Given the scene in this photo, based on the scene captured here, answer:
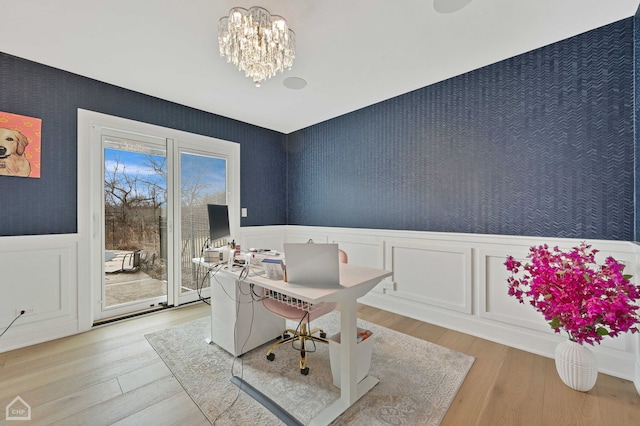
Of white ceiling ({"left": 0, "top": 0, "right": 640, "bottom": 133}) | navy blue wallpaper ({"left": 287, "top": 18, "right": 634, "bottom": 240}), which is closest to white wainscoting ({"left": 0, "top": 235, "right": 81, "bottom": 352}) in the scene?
white ceiling ({"left": 0, "top": 0, "right": 640, "bottom": 133})

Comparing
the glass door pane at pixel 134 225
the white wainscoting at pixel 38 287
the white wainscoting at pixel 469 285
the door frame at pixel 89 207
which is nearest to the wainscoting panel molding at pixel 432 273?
the white wainscoting at pixel 469 285

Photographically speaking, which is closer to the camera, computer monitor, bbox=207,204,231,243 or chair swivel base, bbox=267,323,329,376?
chair swivel base, bbox=267,323,329,376

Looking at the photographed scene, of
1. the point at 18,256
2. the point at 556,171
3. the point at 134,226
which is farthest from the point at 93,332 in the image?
the point at 556,171

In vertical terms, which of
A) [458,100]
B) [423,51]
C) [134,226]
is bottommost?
[134,226]

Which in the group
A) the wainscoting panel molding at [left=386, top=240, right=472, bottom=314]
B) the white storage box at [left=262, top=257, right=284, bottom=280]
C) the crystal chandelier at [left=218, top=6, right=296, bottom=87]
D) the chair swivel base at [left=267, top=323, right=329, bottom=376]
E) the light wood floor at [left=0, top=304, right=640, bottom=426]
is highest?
the crystal chandelier at [left=218, top=6, right=296, bottom=87]

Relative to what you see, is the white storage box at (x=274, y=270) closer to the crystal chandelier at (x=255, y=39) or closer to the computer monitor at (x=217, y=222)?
the computer monitor at (x=217, y=222)

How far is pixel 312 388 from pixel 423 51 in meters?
2.76

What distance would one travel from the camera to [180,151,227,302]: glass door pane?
335cm

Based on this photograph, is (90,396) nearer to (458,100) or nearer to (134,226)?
(134,226)

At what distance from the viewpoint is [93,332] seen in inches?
101

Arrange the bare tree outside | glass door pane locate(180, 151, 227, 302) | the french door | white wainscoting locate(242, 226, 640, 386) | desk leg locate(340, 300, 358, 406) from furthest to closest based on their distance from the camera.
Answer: glass door pane locate(180, 151, 227, 302), the bare tree outside, the french door, white wainscoting locate(242, 226, 640, 386), desk leg locate(340, 300, 358, 406)

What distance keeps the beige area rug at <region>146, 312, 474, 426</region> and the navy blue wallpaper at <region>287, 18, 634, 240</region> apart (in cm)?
132

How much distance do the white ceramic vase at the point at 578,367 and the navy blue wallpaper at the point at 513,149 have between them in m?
0.86

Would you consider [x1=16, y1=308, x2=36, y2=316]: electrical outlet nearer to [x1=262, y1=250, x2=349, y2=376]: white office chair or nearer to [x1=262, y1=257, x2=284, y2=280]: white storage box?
[x1=262, y1=250, x2=349, y2=376]: white office chair
